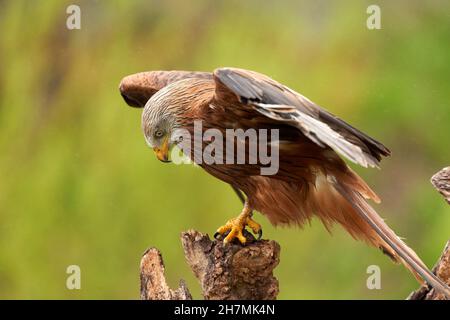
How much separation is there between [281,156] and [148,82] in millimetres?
981

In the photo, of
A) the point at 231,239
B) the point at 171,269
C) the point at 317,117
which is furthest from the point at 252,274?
the point at 171,269

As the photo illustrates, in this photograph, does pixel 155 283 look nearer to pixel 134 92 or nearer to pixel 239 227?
pixel 239 227

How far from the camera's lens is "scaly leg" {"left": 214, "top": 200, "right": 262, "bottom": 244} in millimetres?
3109

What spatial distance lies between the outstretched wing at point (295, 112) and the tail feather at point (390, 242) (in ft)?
0.72

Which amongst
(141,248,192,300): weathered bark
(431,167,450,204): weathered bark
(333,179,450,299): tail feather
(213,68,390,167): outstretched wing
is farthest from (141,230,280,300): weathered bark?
(431,167,450,204): weathered bark

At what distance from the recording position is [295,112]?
8.68ft

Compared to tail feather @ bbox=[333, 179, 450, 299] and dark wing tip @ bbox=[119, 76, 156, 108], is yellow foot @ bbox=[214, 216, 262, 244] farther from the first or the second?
dark wing tip @ bbox=[119, 76, 156, 108]

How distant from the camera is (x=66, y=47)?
5.62 meters

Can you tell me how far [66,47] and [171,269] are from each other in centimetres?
176

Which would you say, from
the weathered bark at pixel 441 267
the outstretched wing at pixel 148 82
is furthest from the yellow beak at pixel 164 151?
the weathered bark at pixel 441 267

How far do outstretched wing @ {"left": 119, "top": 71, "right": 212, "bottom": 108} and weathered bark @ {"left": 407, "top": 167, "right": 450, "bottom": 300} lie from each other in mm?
1088

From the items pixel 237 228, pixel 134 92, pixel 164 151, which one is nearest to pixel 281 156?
pixel 237 228

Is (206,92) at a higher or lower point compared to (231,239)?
higher

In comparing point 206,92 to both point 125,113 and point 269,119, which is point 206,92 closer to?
point 269,119
